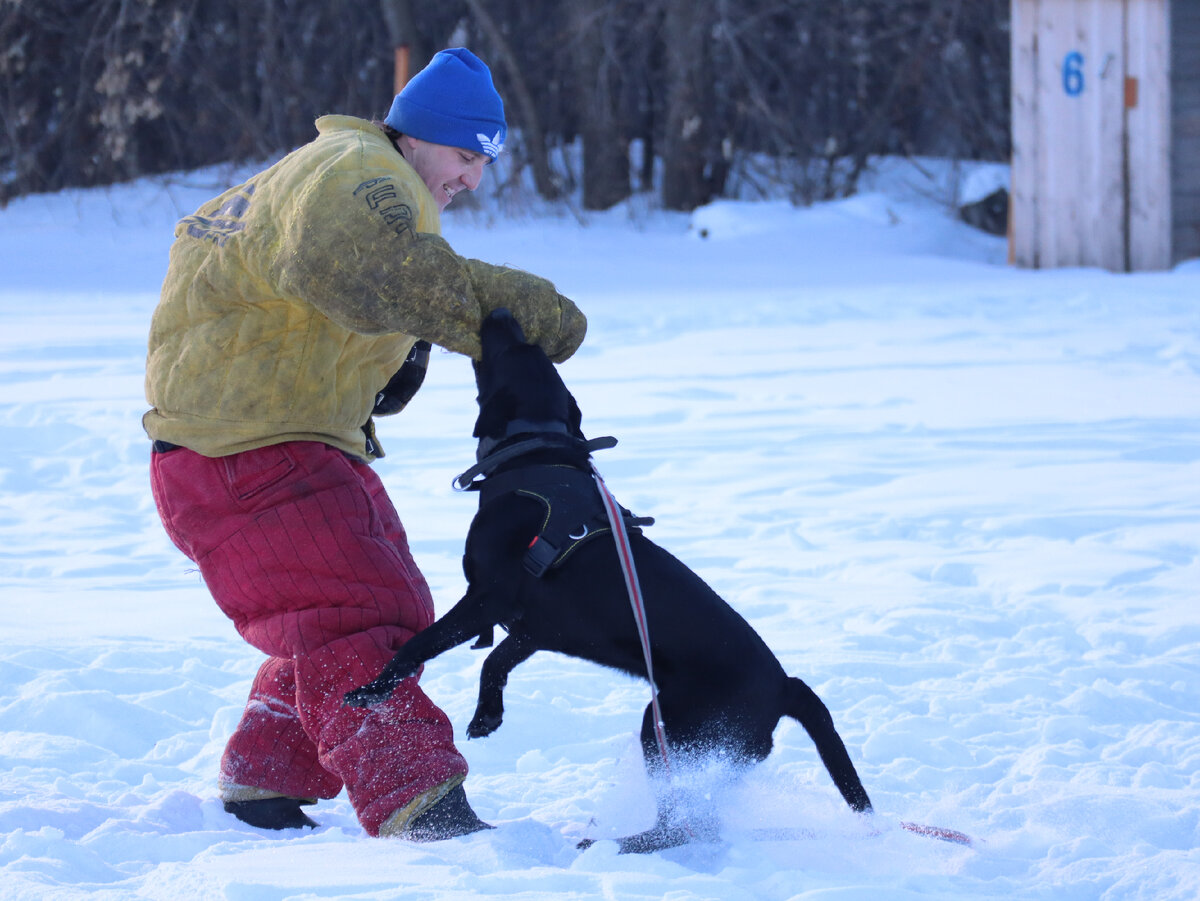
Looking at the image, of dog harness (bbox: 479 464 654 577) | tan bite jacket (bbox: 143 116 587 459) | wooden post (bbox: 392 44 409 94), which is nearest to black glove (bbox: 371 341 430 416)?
tan bite jacket (bbox: 143 116 587 459)

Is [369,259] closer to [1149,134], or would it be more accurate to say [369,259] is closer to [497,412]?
[497,412]

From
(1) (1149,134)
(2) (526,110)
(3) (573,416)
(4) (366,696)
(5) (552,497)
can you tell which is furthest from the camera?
(2) (526,110)

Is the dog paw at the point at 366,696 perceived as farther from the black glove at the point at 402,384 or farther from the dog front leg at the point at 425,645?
the black glove at the point at 402,384

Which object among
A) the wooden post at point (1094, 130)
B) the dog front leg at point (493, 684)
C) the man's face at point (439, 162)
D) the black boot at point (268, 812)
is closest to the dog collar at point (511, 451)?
the dog front leg at point (493, 684)

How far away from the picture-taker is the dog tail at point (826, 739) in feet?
7.88

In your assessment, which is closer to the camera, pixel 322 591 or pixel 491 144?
pixel 322 591

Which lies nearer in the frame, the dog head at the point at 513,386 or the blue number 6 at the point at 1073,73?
the dog head at the point at 513,386

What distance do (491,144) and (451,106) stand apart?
0.11 m

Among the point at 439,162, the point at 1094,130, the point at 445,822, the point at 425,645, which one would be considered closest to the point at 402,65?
the point at 1094,130

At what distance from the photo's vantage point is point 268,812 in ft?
8.25

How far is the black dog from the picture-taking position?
2324mm

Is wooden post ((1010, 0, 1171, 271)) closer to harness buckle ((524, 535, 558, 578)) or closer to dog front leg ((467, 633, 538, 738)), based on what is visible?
dog front leg ((467, 633, 538, 738))

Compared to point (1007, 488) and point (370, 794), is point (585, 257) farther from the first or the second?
point (370, 794)

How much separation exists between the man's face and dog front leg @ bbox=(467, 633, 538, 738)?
85 centimetres
